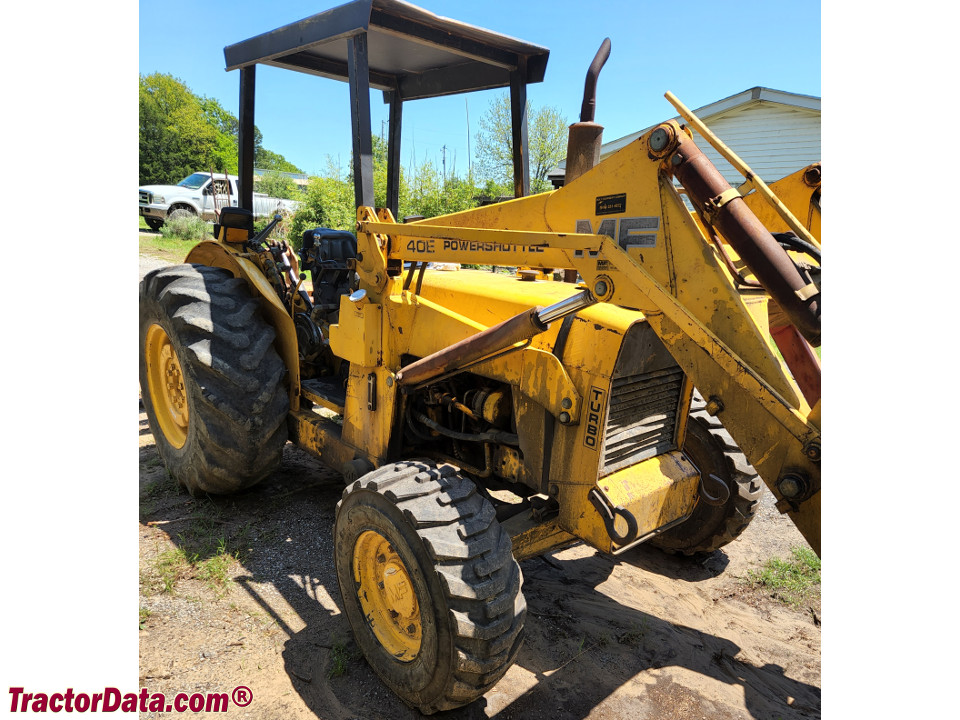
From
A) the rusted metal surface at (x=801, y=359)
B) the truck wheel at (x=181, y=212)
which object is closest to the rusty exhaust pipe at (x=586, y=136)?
the rusted metal surface at (x=801, y=359)

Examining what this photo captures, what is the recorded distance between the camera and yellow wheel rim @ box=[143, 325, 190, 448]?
14.6 feet

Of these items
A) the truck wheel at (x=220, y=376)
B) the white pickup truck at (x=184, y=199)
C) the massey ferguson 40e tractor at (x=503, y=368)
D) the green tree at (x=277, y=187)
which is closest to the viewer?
the massey ferguson 40e tractor at (x=503, y=368)

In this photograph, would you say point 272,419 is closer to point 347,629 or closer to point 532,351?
point 347,629

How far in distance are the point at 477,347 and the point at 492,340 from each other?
93 mm

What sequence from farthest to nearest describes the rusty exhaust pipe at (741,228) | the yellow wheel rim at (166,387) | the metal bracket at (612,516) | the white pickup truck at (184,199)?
the white pickup truck at (184,199), the yellow wheel rim at (166,387), the metal bracket at (612,516), the rusty exhaust pipe at (741,228)

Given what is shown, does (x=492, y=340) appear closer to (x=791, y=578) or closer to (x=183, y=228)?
(x=791, y=578)

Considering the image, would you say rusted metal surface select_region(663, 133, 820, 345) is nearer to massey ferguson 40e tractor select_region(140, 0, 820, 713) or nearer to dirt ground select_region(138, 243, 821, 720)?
massey ferguson 40e tractor select_region(140, 0, 820, 713)

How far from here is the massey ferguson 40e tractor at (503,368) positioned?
224 centimetres

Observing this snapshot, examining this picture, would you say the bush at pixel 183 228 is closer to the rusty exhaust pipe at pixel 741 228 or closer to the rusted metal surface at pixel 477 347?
the rusted metal surface at pixel 477 347

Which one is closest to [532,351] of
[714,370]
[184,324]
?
[714,370]

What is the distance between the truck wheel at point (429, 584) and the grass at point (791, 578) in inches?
79.4

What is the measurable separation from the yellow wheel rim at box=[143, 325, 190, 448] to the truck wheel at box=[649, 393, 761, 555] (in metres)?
3.23

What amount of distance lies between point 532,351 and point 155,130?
39.8 m

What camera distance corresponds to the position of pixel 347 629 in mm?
3184
